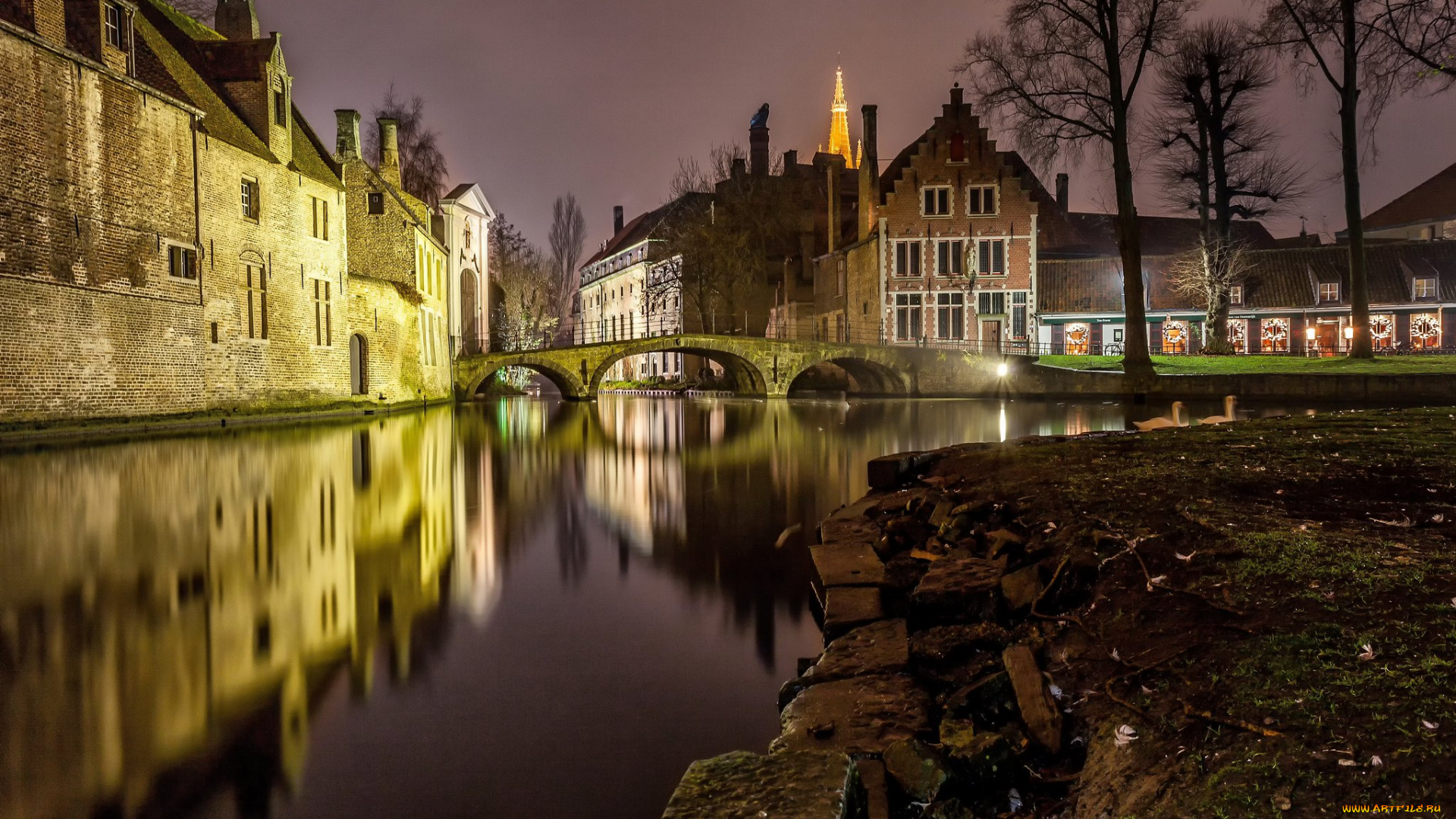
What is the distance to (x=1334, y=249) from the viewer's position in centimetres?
4734

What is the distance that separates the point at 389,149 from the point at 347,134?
11.8 feet

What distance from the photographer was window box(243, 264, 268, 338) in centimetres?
2447

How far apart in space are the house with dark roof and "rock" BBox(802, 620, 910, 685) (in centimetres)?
4465

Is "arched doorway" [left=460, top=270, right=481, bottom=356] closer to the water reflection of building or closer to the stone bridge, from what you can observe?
the stone bridge

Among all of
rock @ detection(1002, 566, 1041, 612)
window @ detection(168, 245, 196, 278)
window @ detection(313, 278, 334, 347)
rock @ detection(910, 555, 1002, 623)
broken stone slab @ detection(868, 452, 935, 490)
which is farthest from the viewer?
window @ detection(313, 278, 334, 347)

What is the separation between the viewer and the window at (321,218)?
2842 cm

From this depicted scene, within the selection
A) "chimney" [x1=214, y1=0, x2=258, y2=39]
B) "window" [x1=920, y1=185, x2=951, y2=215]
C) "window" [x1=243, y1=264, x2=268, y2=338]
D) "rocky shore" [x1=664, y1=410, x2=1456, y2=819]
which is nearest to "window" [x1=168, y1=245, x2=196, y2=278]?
"window" [x1=243, y1=264, x2=268, y2=338]

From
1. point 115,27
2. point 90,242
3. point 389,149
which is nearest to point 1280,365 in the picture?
point 90,242

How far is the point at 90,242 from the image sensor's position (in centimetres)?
1877

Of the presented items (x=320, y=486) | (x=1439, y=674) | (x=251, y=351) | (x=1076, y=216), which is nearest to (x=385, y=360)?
(x=251, y=351)

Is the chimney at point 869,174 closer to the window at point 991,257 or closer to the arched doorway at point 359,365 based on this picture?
the window at point 991,257

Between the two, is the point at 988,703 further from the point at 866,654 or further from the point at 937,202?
the point at 937,202

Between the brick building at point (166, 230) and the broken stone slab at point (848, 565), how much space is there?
706 inches

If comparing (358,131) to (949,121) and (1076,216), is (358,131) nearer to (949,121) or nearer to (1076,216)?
A: (949,121)
